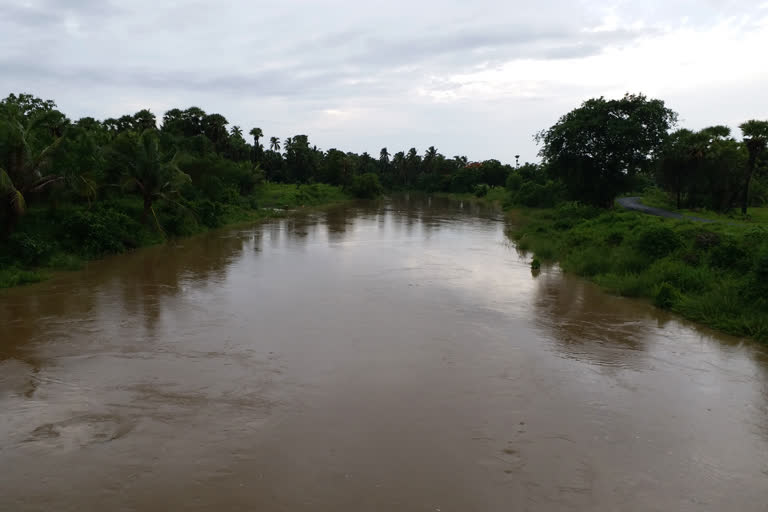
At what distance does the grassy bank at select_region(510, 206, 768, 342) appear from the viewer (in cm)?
1327

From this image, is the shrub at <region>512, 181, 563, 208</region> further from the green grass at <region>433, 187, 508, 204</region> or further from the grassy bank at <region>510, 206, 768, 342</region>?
the grassy bank at <region>510, 206, 768, 342</region>

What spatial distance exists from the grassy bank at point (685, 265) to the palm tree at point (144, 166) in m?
18.6

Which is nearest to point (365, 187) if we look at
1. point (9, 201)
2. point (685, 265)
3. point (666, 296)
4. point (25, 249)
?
point (25, 249)

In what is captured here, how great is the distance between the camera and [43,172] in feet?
59.9

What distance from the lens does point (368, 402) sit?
8.59 metres

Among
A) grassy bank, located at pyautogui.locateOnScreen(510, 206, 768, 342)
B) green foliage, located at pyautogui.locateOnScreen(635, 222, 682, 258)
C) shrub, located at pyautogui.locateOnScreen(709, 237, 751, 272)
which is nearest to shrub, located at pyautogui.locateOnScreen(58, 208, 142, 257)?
grassy bank, located at pyautogui.locateOnScreen(510, 206, 768, 342)

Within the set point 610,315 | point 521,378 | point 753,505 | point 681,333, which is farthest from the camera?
point 610,315

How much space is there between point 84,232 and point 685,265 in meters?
22.4

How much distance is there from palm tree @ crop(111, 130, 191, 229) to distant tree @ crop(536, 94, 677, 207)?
2429 cm

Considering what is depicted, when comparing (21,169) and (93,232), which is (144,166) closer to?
(93,232)

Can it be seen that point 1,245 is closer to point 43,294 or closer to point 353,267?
point 43,294

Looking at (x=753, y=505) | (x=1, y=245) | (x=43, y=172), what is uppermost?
(x=43, y=172)

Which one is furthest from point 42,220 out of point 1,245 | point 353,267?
point 353,267

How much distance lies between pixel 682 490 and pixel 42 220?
2261 centimetres
